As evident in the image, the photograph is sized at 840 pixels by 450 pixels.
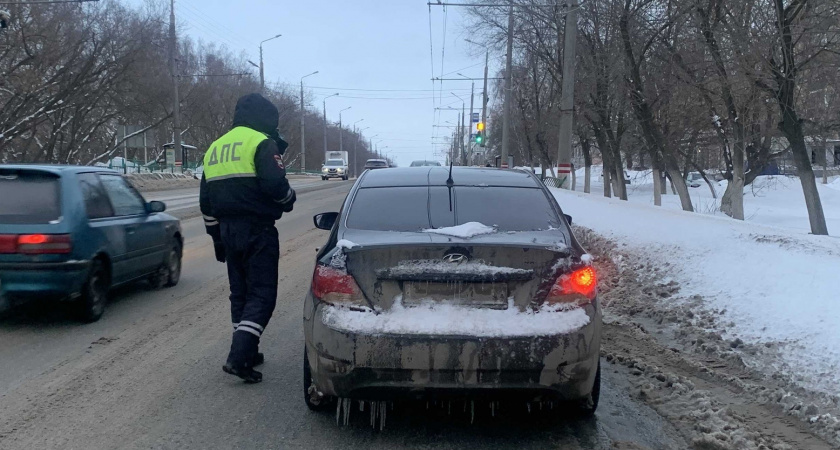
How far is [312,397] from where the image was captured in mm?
4473

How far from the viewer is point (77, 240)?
6551 mm

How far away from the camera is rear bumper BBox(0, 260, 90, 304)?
632cm

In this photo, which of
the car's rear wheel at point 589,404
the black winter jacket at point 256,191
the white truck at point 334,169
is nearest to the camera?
the car's rear wheel at point 589,404

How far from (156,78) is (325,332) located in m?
42.2

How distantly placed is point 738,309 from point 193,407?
14.8ft

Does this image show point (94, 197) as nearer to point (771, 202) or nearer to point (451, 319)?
point (451, 319)

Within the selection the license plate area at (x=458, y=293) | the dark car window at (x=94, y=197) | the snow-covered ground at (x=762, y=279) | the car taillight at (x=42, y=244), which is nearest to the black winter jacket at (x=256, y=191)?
the license plate area at (x=458, y=293)

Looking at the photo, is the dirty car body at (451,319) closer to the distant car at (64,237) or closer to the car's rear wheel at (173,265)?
the distant car at (64,237)

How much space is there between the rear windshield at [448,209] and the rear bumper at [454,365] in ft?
2.60

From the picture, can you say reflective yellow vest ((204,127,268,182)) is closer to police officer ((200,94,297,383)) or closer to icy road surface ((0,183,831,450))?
police officer ((200,94,297,383))

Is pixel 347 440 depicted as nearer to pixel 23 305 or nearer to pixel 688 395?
pixel 688 395

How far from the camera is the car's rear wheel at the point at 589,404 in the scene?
433 cm

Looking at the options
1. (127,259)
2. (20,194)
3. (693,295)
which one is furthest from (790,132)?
(20,194)

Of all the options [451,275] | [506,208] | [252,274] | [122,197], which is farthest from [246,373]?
A: [122,197]
